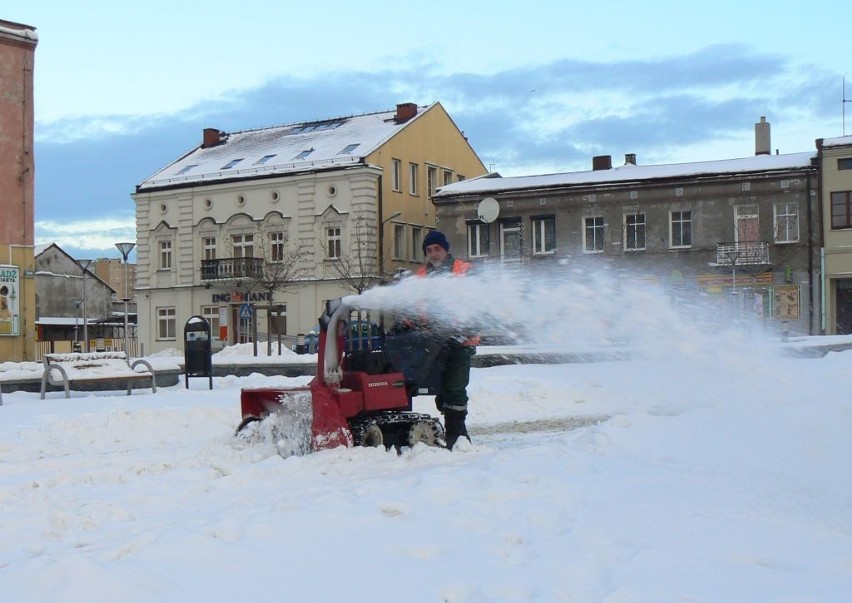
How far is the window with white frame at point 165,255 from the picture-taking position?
165ft

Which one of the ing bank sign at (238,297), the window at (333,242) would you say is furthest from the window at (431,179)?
the ing bank sign at (238,297)

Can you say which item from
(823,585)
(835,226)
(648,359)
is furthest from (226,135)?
(823,585)

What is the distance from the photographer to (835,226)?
37.3 m

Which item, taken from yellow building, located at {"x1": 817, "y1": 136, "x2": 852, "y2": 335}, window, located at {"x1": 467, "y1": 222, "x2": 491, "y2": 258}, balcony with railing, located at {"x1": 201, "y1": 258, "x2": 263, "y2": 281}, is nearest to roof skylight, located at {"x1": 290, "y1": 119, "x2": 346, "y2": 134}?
balcony with railing, located at {"x1": 201, "y1": 258, "x2": 263, "y2": 281}

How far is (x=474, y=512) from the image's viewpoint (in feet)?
18.5

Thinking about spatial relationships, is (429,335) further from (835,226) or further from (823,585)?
(835,226)

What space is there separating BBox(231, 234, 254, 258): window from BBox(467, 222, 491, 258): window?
10.9 metres

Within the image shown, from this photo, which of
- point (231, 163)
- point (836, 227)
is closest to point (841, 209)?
point (836, 227)

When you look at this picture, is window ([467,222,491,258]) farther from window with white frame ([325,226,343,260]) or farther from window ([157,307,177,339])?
window ([157,307,177,339])

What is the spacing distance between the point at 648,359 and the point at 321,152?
39196 mm

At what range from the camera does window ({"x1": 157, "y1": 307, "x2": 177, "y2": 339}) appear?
49375 millimetres

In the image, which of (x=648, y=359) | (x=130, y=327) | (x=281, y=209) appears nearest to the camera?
(x=648, y=359)

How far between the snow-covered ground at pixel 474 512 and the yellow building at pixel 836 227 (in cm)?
2914

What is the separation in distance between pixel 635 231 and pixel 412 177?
12344mm
